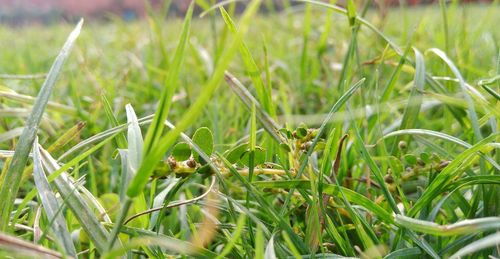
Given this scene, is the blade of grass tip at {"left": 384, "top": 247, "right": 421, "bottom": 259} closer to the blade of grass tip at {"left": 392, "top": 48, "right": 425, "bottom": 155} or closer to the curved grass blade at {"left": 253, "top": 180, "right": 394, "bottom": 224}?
the curved grass blade at {"left": 253, "top": 180, "right": 394, "bottom": 224}

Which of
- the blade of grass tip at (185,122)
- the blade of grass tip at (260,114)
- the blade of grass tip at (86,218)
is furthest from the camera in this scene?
the blade of grass tip at (260,114)

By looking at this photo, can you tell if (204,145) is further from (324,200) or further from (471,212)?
(471,212)

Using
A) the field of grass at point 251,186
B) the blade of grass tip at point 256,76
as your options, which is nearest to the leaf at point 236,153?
the field of grass at point 251,186

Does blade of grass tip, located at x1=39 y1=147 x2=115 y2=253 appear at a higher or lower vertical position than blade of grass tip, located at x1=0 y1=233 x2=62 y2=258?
lower

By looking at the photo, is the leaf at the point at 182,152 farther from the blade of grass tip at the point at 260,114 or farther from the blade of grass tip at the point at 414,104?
the blade of grass tip at the point at 414,104

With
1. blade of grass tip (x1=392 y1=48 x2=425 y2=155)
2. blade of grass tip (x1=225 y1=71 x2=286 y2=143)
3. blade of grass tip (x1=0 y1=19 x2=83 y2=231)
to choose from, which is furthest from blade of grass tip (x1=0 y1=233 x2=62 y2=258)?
blade of grass tip (x1=392 y1=48 x2=425 y2=155)

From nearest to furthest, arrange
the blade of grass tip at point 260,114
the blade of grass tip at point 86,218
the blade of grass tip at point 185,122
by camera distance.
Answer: the blade of grass tip at point 185,122
the blade of grass tip at point 86,218
the blade of grass tip at point 260,114

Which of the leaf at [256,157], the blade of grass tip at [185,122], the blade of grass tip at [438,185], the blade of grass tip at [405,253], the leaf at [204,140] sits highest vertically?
the blade of grass tip at [185,122]
